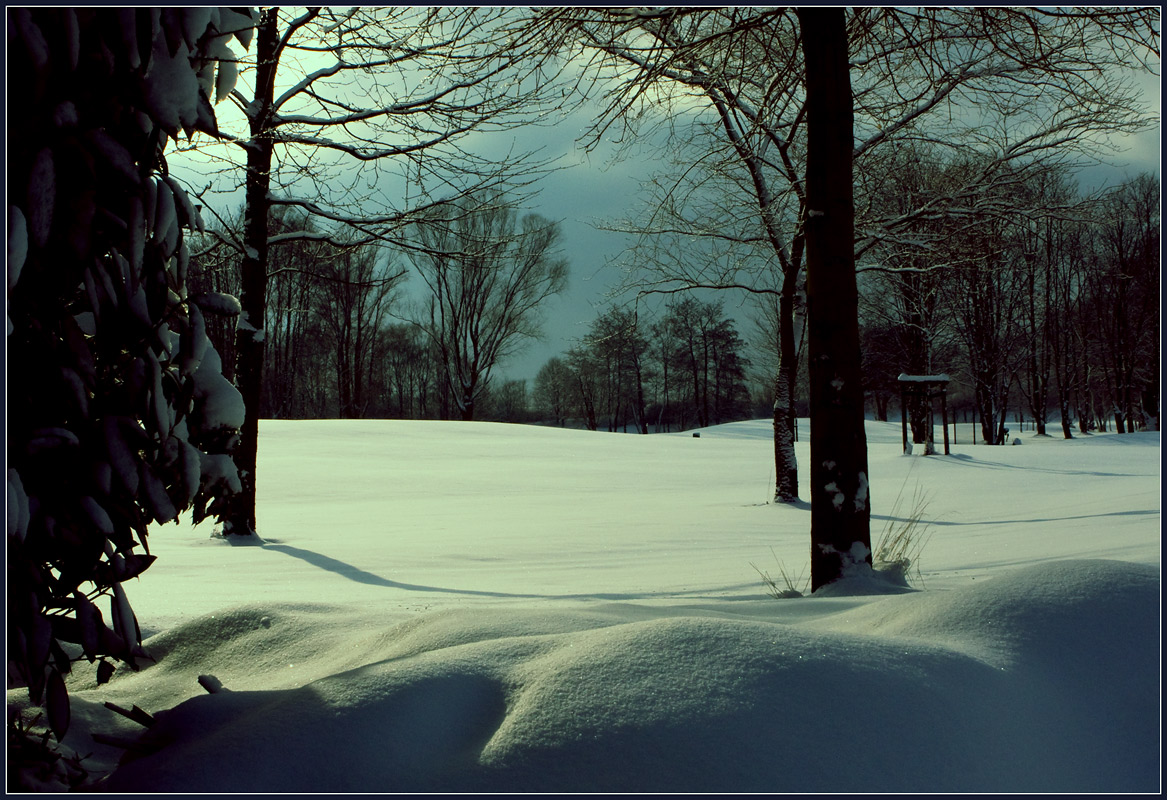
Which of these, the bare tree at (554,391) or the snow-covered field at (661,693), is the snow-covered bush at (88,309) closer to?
the snow-covered field at (661,693)

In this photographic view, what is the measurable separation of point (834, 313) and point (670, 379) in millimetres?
39810

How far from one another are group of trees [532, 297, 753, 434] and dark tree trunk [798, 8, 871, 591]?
Answer: 31.9m

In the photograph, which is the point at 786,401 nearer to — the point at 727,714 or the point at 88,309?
the point at 727,714

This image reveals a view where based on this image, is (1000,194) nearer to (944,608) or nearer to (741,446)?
(944,608)

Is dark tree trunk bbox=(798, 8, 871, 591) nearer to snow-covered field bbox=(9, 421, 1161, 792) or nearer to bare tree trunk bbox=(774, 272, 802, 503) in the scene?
snow-covered field bbox=(9, 421, 1161, 792)

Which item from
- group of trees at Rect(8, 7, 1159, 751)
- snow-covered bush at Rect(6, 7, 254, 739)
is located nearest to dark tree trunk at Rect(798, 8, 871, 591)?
group of trees at Rect(8, 7, 1159, 751)

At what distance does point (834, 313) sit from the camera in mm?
3932

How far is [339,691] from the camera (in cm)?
182

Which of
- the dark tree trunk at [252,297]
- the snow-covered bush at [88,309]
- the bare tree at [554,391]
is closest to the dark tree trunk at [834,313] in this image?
the snow-covered bush at [88,309]

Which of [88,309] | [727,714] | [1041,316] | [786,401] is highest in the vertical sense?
[1041,316]

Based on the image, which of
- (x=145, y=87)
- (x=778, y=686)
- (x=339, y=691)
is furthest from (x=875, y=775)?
(x=145, y=87)

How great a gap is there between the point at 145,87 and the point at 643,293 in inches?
375

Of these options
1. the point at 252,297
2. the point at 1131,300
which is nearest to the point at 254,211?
the point at 252,297

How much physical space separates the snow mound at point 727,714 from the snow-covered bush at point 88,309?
0.45 meters
